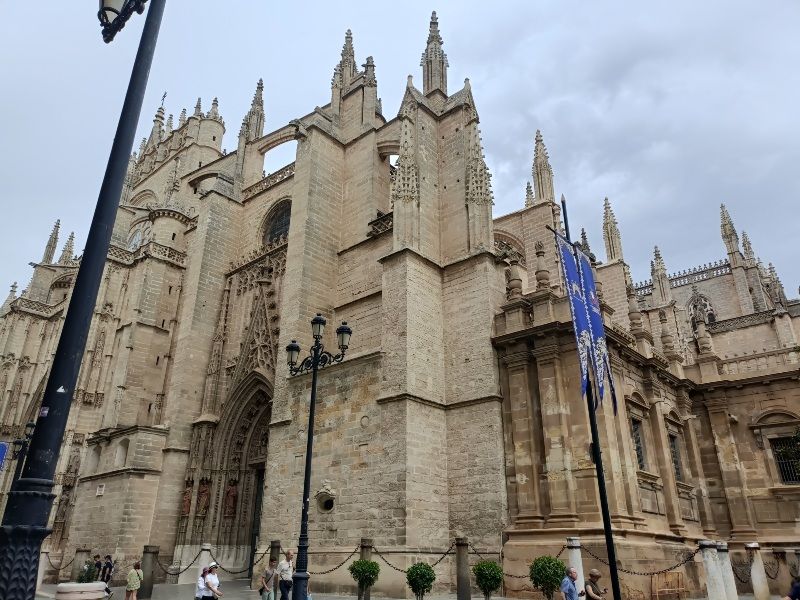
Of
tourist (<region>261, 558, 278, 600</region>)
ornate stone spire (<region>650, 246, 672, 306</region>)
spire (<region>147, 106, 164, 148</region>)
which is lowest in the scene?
tourist (<region>261, 558, 278, 600</region>)

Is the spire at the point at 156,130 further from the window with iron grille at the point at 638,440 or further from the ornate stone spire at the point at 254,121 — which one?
the window with iron grille at the point at 638,440

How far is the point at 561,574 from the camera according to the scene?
1021cm

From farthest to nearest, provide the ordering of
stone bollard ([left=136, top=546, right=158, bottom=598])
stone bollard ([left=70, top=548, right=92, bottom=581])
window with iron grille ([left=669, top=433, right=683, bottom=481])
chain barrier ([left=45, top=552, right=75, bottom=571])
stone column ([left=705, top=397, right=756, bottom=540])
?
chain barrier ([left=45, top=552, right=75, bottom=571]) → stone bollard ([left=70, top=548, right=92, bottom=581]) → window with iron grille ([left=669, top=433, right=683, bottom=481]) → stone column ([left=705, top=397, right=756, bottom=540]) → stone bollard ([left=136, top=546, right=158, bottom=598])

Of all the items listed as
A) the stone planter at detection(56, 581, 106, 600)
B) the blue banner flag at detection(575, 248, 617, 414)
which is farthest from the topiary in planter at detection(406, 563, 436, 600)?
the stone planter at detection(56, 581, 106, 600)

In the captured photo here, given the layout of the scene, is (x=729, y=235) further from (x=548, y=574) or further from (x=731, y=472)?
(x=548, y=574)

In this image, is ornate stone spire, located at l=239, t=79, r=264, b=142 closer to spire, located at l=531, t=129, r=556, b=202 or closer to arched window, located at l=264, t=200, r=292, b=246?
arched window, located at l=264, t=200, r=292, b=246

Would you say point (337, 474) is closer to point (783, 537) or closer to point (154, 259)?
point (783, 537)

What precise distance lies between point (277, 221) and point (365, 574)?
50.4ft

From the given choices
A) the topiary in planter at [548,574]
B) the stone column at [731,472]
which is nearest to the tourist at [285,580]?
the topiary in planter at [548,574]

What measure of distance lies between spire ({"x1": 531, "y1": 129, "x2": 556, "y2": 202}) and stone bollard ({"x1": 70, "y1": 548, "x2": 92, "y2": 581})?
64.0ft

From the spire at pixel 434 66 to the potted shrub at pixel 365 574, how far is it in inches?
551

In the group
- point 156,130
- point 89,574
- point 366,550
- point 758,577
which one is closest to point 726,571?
point 758,577

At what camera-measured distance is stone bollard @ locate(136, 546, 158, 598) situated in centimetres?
1327

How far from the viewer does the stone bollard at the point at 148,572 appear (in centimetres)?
1327
